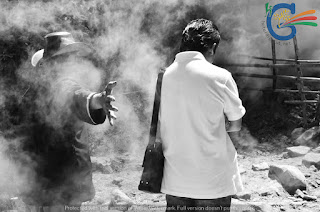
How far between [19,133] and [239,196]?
3.02m

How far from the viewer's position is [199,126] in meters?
2.03

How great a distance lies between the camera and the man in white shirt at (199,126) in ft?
6.63

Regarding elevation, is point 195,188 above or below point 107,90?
below

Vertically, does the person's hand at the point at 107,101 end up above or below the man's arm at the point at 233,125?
above

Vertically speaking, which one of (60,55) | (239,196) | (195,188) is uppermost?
(60,55)

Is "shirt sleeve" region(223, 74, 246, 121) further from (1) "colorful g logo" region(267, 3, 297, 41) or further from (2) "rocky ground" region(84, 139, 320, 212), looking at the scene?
(1) "colorful g logo" region(267, 3, 297, 41)

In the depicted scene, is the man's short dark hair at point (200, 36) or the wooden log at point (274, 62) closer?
the man's short dark hair at point (200, 36)

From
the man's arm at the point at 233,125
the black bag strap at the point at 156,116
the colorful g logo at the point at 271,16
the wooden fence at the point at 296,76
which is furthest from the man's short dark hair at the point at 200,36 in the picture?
the colorful g logo at the point at 271,16

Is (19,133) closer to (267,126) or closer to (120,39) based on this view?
(120,39)

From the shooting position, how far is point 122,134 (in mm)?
7219

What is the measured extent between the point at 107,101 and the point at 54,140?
27.2 inches

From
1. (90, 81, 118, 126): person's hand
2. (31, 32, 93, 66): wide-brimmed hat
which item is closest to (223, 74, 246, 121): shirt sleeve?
(90, 81, 118, 126): person's hand

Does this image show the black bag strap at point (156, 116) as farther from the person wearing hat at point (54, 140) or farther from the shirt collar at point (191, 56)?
the person wearing hat at point (54, 140)

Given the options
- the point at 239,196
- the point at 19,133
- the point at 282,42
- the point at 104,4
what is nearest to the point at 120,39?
the point at 104,4
